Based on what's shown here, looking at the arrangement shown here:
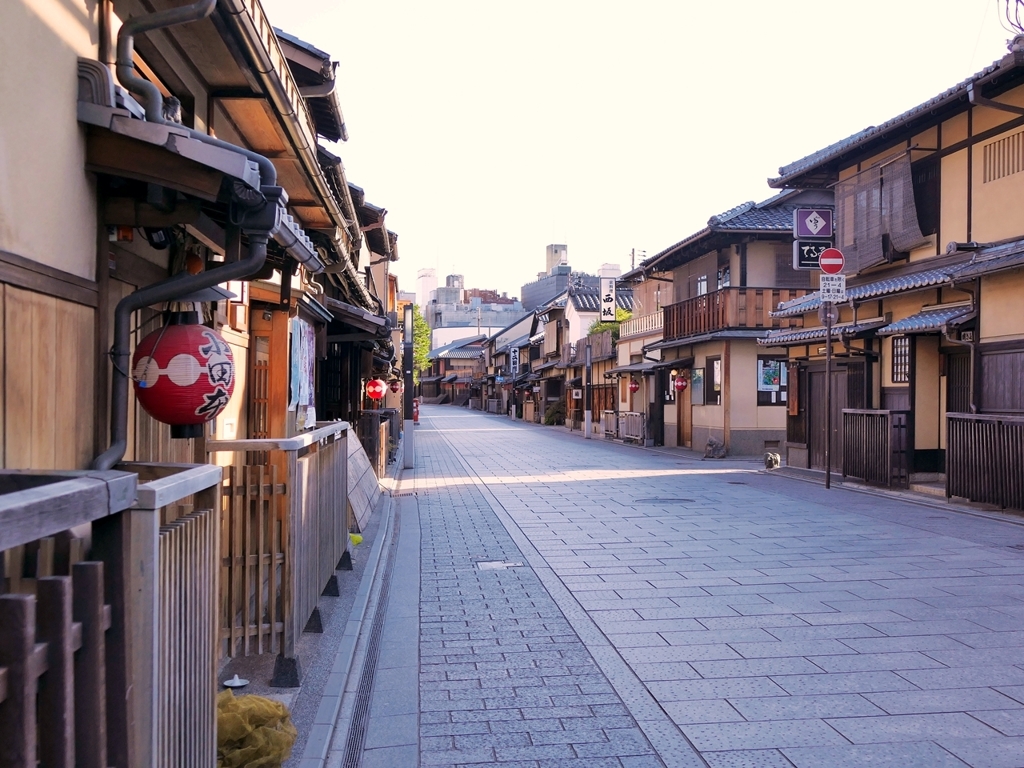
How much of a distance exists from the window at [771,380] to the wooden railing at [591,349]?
14743mm

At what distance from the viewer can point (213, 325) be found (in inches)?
265

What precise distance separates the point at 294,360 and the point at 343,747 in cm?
499

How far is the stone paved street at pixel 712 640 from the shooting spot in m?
4.93

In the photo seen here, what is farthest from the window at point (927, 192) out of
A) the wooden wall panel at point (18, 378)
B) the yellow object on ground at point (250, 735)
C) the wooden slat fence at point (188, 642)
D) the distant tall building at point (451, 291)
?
the distant tall building at point (451, 291)

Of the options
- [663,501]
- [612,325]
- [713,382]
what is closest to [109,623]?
[663,501]

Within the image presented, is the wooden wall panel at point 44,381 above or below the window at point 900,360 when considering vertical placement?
below

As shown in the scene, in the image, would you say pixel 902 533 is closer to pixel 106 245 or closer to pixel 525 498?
pixel 525 498

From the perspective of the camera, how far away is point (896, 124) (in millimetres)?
16891

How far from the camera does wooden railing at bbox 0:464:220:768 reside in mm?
2020

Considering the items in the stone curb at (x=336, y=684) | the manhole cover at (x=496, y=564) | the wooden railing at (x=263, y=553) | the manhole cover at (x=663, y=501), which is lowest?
the manhole cover at (x=496, y=564)

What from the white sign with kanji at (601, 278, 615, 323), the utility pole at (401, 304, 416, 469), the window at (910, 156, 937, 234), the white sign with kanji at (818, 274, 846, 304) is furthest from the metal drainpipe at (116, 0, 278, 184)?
the white sign with kanji at (601, 278, 615, 323)

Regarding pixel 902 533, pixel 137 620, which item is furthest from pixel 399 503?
pixel 137 620

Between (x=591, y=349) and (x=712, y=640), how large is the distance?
37.8m

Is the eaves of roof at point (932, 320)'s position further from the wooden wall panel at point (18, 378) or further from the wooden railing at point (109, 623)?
the wooden wall panel at point (18, 378)
